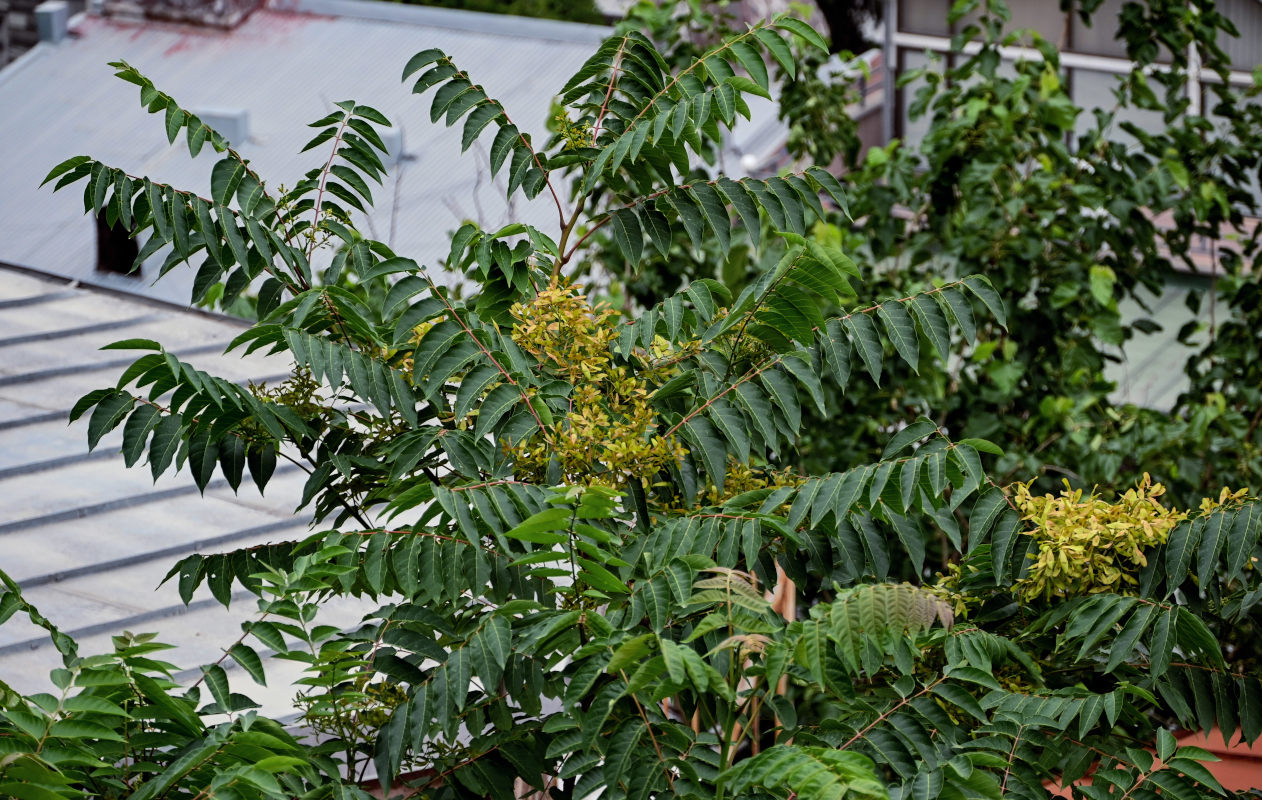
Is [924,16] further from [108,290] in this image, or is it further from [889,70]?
[108,290]

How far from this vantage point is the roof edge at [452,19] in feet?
55.5

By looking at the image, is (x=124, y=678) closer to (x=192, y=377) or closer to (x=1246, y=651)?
(x=192, y=377)

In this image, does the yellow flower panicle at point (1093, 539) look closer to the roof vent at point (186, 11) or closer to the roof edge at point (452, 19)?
the roof edge at point (452, 19)

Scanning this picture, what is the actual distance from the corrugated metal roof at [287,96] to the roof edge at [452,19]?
22mm

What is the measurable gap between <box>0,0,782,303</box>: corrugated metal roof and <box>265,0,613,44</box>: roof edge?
0.02 m

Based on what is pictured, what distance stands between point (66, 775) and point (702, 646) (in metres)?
1.26

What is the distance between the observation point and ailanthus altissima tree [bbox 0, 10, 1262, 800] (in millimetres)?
2695

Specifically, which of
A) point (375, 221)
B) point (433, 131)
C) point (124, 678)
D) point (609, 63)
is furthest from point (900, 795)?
point (433, 131)

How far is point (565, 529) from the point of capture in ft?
9.34

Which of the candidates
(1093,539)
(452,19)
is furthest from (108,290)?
(452,19)

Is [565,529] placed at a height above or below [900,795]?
above

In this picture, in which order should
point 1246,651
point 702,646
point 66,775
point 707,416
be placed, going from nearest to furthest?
point 66,775 → point 702,646 → point 707,416 → point 1246,651

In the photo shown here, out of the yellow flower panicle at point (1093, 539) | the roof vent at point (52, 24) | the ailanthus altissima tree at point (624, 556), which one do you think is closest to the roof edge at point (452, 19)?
the roof vent at point (52, 24)

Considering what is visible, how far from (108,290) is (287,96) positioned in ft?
23.4
